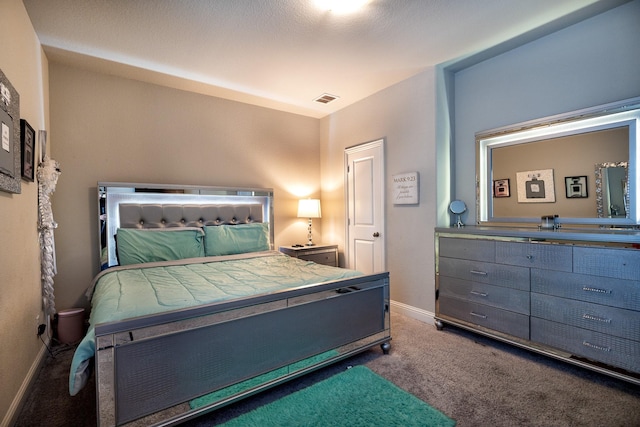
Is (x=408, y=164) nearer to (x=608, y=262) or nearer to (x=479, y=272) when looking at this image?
(x=479, y=272)

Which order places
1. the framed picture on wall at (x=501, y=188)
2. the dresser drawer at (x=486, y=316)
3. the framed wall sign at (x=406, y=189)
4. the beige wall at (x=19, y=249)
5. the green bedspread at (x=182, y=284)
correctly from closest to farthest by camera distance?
1. the green bedspread at (x=182, y=284)
2. the beige wall at (x=19, y=249)
3. the dresser drawer at (x=486, y=316)
4. the framed picture on wall at (x=501, y=188)
5. the framed wall sign at (x=406, y=189)

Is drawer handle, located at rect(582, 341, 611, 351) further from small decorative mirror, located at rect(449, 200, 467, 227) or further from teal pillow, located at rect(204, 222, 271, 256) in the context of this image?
teal pillow, located at rect(204, 222, 271, 256)

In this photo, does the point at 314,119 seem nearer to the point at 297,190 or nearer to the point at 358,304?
the point at 297,190

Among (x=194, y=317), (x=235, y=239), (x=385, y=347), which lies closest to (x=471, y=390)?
(x=385, y=347)

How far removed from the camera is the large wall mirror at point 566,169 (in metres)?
2.27

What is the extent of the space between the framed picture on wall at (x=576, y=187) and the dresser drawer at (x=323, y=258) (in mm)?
2694

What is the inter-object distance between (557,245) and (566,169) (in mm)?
757

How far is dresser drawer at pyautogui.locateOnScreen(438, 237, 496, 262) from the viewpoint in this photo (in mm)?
2637

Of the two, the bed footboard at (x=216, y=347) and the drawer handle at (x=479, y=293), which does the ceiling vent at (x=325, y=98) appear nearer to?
the bed footboard at (x=216, y=347)

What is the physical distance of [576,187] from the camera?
2508mm

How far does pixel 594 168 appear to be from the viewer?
242cm

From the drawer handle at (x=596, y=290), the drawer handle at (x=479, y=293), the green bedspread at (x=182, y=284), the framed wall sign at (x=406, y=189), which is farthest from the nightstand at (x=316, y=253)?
the drawer handle at (x=596, y=290)

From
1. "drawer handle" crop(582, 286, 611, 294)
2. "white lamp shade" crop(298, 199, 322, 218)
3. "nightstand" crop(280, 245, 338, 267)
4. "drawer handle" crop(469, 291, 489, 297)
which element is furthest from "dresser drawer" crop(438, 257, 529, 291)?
"white lamp shade" crop(298, 199, 322, 218)

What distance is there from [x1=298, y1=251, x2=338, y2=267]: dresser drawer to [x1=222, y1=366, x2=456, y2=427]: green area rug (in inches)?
79.5
